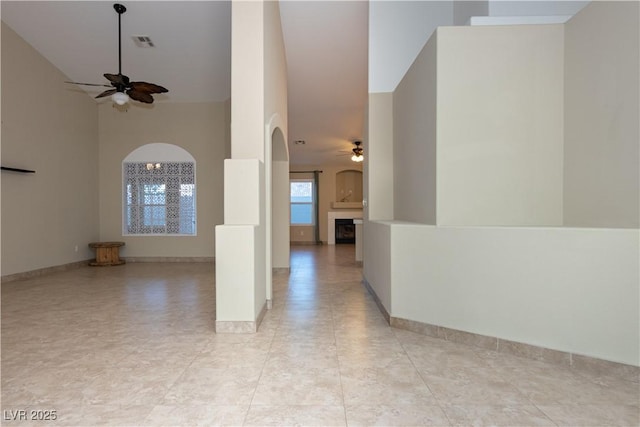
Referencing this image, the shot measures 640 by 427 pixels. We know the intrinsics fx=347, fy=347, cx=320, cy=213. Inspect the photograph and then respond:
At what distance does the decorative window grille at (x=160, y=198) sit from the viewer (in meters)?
7.46

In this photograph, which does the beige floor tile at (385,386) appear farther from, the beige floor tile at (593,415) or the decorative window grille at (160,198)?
the decorative window grille at (160,198)

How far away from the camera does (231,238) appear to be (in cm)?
291

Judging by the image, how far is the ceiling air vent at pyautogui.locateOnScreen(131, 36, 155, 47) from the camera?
5.34 m

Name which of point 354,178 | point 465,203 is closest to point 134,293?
point 465,203

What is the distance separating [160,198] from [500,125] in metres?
6.81

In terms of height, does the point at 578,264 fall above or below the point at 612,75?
below

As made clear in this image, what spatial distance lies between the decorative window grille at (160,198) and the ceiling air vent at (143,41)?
2.50 m

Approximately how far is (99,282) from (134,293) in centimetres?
120

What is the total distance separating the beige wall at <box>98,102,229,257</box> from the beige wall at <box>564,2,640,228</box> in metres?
6.16

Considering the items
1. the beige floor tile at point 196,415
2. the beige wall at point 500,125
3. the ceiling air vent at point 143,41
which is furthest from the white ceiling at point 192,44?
the beige floor tile at point 196,415

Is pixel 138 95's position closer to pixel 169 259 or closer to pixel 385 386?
pixel 169 259

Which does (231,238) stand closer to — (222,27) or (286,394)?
(286,394)

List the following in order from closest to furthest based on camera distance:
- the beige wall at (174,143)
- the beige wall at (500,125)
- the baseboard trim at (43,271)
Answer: the beige wall at (500,125)
the baseboard trim at (43,271)
the beige wall at (174,143)

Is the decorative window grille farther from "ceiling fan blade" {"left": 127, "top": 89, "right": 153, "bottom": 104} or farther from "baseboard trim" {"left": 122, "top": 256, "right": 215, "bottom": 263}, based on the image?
"ceiling fan blade" {"left": 127, "top": 89, "right": 153, "bottom": 104}
